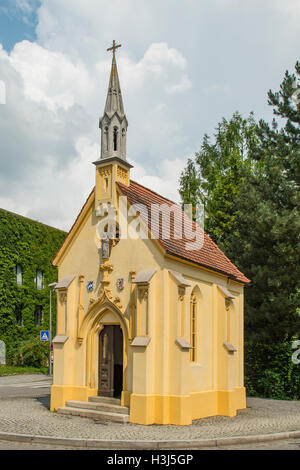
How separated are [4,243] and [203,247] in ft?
66.2

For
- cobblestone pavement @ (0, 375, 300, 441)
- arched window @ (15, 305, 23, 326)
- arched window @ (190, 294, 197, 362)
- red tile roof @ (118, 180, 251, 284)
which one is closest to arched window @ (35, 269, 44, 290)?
arched window @ (15, 305, 23, 326)

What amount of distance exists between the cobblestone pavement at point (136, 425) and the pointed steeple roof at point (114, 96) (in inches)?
385

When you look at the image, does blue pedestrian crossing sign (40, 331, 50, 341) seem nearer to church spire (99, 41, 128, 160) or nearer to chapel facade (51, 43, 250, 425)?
chapel facade (51, 43, 250, 425)

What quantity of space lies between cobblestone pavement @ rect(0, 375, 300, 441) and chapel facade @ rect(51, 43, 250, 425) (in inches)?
23.2

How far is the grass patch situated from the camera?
103ft

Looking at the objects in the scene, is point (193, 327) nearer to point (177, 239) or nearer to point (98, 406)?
point (177, 239)

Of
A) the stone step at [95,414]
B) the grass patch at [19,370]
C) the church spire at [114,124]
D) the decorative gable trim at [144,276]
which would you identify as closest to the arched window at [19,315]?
the grass patch at [19,370]

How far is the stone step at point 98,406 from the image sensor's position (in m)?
14.2

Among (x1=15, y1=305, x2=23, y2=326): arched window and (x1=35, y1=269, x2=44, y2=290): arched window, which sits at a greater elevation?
(x1=35, y1=269, x2=44, y2=290): arched window

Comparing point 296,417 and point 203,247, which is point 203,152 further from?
point 296,417

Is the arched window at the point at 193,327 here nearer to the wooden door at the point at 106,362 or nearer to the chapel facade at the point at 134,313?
the chapel facade at the point at 134,313

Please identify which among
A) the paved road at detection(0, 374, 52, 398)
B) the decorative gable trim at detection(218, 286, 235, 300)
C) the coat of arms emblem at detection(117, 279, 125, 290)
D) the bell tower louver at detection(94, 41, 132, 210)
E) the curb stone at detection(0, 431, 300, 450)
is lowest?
the paved road at detection(0, 374, 52, 398)
